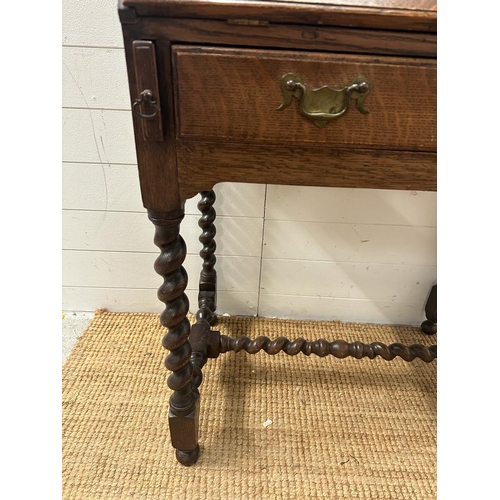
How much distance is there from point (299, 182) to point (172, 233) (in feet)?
0.64

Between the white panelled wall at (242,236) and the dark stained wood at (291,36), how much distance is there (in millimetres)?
463

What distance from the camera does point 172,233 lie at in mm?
598

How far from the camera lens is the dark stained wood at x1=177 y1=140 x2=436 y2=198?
524 millimetres

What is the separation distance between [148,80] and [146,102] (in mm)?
24

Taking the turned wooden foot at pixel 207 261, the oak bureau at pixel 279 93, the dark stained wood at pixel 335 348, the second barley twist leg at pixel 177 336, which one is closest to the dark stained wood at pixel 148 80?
the oak bureau at pixel 279 93

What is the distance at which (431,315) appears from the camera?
1.06 m

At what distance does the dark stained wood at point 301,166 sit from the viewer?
52 cm

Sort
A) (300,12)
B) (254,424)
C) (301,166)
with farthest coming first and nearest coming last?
(254,424)
(301,166)
(300,12)

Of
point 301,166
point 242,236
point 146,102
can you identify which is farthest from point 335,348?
point 146,102

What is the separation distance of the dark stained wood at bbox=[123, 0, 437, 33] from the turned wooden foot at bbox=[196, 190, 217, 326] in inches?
18.7

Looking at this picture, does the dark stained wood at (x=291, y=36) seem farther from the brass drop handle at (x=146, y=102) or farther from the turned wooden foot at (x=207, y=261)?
the turned wooden foot at (x=207, y=261)

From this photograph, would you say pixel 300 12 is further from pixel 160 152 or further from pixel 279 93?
pixel 160 152

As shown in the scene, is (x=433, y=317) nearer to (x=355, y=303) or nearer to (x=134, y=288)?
(x=355, y=303)

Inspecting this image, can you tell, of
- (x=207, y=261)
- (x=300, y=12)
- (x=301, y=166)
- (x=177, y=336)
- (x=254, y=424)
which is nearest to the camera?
(x=300, y=12)
